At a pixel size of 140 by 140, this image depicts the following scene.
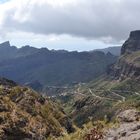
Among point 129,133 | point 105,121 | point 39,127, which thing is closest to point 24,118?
point 39,127

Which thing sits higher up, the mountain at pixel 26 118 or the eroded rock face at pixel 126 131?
the eroded rock face at pixel 126 131

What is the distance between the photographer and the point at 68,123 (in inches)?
3659

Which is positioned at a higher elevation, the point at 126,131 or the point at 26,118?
the point at 126,131

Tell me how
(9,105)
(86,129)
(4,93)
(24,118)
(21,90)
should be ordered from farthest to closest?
(21,90) → (4,93) → (9,105) → (24,118) → (86,129)

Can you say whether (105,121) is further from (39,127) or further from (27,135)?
(39,127)

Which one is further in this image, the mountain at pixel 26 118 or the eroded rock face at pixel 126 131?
the mountain at pixel 26 118

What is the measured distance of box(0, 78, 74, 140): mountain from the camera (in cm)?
5938

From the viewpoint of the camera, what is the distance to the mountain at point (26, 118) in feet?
195

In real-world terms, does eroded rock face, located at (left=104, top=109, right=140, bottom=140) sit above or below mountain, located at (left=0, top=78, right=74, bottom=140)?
above

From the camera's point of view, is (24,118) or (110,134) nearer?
(110,134)

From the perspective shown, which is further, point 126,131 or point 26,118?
point 26,118

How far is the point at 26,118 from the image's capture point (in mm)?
66688

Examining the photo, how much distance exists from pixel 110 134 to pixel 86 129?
9.10ft

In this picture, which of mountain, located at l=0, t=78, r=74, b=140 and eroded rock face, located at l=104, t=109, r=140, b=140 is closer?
eroded rock face, located at l=104, t=109, r=140, b=140
